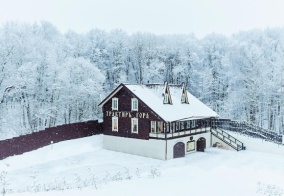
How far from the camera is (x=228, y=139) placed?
150ft

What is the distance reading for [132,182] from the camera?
685 inches

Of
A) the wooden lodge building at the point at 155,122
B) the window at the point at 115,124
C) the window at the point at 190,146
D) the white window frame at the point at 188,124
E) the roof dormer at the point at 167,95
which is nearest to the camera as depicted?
the wooden lodge building at the point at 155,122

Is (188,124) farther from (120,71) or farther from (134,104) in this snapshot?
(120,71)

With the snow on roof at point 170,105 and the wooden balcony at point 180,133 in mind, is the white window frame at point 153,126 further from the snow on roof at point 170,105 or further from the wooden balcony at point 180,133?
the snow on roof at point 170,105

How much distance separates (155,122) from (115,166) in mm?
7287

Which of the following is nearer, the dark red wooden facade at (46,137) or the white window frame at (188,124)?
the dark red wooden facade at (46,137)

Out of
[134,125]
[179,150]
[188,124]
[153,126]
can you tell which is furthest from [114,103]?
[179,150]

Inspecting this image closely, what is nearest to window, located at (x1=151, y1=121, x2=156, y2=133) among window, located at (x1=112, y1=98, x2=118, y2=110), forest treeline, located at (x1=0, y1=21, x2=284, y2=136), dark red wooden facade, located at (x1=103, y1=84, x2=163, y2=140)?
dark red wooden facade, located at (x1=103, y1=84, x2=163, y2=140)

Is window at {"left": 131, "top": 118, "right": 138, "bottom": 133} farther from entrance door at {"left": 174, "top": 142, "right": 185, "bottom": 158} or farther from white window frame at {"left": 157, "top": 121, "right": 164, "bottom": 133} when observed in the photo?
entrance door at {"left": 174, "top": 142, "right": 185, "bottom": 158}

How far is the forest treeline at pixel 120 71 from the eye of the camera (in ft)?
178

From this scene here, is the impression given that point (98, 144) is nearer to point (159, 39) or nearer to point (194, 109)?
point (194, 109)

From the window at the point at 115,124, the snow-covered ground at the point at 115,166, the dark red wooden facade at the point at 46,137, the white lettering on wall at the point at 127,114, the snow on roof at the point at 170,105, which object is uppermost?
the snow on roof at the point at 170,105

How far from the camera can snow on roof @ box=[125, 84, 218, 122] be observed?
40.4m

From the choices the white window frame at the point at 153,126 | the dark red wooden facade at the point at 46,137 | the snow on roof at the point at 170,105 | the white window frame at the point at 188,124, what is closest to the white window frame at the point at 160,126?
the white window frame at the point at 153,126
